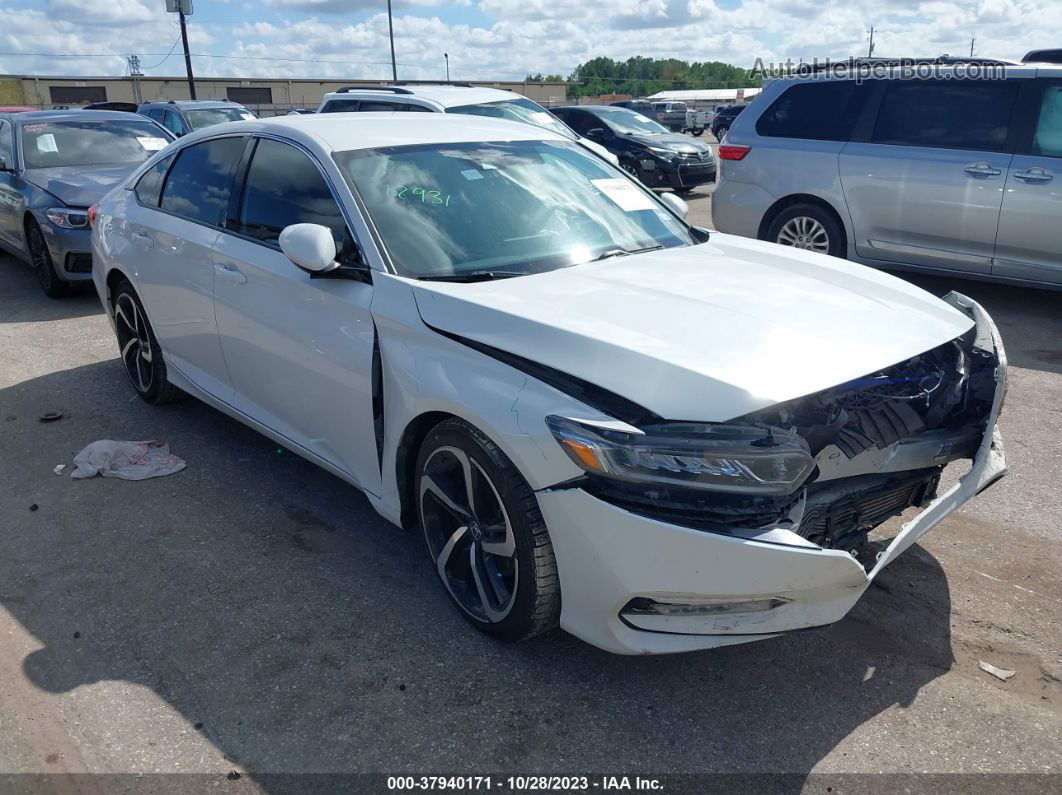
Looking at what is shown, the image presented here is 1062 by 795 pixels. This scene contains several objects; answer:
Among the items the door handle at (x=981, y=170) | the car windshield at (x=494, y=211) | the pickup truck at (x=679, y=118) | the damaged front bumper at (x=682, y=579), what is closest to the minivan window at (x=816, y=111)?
the door handle at (x=981, y=170)

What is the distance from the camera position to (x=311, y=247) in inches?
132

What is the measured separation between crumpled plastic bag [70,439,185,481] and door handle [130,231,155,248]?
1.09 meters

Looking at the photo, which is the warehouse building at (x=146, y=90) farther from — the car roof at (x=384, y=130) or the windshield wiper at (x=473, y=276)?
the windshield wiper at (x=473, y=276)

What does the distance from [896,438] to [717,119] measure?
34598 millimetres

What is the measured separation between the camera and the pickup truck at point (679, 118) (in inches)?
1633

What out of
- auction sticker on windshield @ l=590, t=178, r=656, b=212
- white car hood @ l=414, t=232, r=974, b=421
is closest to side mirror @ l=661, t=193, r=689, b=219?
auction sticker on windshield @ l=590, t=178, r=656, b=212

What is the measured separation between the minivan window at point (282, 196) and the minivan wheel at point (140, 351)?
1.40 metres

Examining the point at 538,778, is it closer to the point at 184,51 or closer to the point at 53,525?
the point at 53,525

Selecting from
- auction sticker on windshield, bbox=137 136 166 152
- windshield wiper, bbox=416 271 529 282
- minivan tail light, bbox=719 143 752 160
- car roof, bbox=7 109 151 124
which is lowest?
windshield wiper, bbox=416 271 529 282

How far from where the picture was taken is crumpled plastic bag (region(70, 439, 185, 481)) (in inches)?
182

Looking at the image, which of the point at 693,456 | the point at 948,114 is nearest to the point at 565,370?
the point at 693,456

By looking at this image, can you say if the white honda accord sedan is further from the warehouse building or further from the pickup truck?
the warehouse building

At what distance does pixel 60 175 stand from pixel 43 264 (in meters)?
0.90

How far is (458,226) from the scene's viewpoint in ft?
11.8
